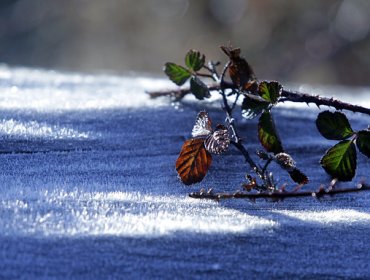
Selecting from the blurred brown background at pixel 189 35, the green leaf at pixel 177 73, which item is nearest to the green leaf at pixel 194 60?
the green leaf at pixel 177 73

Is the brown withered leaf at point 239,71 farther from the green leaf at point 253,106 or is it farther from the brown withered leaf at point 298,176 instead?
the brown withered leaf at point 298,176

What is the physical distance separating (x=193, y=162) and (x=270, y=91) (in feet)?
0.42

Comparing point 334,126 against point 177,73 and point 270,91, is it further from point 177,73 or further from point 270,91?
point 177,73

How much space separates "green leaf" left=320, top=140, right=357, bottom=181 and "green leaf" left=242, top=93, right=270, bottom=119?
97mm

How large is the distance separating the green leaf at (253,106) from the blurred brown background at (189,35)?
353cm

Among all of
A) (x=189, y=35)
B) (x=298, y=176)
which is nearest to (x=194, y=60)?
(x=298, y=176)

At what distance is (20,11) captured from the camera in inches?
210

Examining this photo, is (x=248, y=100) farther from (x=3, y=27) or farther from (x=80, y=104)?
(x=3, y=27)

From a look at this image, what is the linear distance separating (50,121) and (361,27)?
3999 mm

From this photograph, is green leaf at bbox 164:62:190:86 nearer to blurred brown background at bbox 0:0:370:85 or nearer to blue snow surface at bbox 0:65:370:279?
blue snow surface at bbox 0:65:370:279

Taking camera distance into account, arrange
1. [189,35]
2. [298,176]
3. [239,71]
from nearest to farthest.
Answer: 1. [298,176]
2. [239,71]
3. [189,35]

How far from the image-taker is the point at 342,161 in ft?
2.61

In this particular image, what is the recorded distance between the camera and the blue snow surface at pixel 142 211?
22.9 inches

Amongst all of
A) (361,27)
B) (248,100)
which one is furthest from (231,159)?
(361,27)
